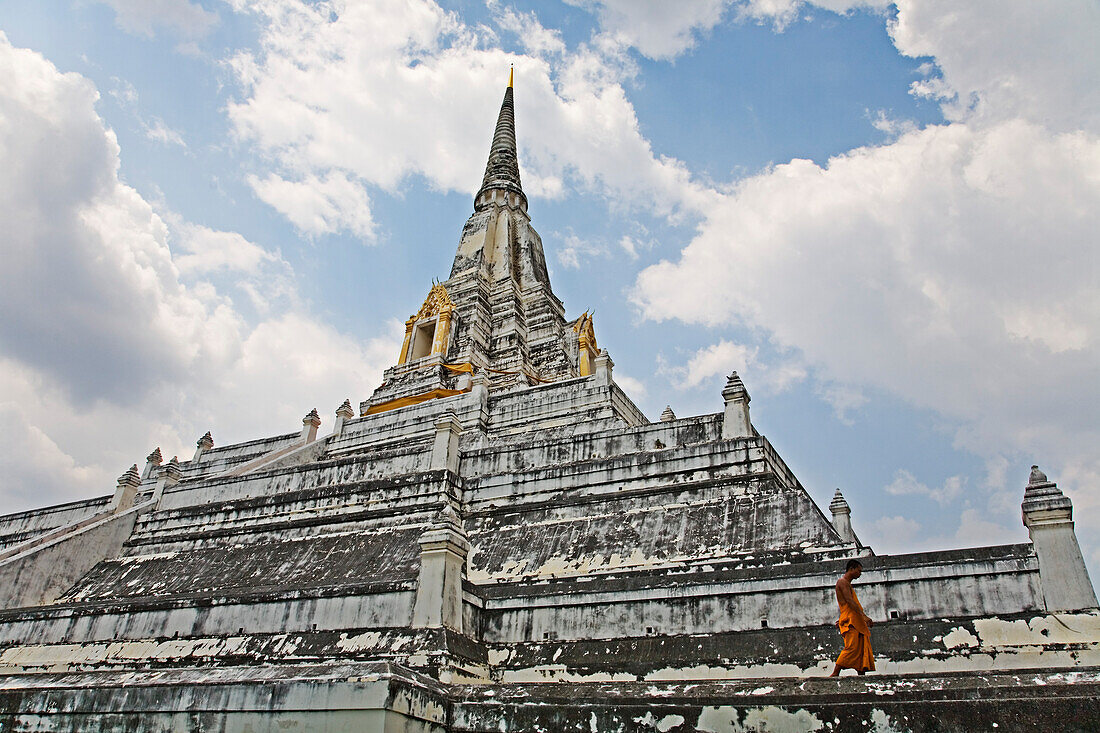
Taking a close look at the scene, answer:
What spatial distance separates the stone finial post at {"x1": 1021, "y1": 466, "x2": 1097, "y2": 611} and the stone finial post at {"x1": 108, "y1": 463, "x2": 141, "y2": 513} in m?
26.9

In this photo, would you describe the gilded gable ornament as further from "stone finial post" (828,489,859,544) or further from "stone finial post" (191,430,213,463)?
"stone finial post" (828,489,859,544)

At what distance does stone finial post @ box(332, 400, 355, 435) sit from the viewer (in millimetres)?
32534

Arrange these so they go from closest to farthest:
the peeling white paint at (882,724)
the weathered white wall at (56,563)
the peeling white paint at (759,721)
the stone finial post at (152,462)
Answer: the peeling white paint at (882,724) → the peeling white paint at (759,721) → the weathered white wall at (56,563) → the stone finial post at (152,462)

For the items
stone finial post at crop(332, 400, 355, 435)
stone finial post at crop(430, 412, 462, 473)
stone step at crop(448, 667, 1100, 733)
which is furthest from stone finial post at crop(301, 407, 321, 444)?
stone step at crop(448, 667, 1100, 733)

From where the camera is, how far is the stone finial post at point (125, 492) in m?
25.6

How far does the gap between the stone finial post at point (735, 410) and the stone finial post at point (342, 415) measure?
19.2 m

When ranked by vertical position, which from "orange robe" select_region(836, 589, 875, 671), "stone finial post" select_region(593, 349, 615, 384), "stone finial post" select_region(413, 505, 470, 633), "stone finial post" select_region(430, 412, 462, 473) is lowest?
"orange robe" select_region(836, 589, 875, 671)

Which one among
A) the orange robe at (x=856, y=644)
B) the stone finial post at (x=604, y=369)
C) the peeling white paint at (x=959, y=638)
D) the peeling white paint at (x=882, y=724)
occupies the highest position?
the stone finial post at (x=604, y=369)

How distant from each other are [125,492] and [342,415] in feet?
30.8

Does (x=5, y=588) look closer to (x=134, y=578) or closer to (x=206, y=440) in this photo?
(x=134, y=578)

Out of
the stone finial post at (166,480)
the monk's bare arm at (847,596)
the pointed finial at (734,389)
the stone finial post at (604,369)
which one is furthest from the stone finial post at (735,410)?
the stone finial post at (166,480)

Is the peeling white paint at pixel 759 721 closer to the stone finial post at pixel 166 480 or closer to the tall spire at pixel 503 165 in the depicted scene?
the stone finial post at pixel 166 480

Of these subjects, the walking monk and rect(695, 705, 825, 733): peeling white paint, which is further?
the walking monk

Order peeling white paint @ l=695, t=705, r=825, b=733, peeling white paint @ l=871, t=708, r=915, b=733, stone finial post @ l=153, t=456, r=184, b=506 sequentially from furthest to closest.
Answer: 1. stone finial post @ l=153, t=456, r=184, b=506
2. peeling white paint @ l=695, t=705, r=825, b=733
3. peeling white paint @ l=871, t=708, r=915, b=733
